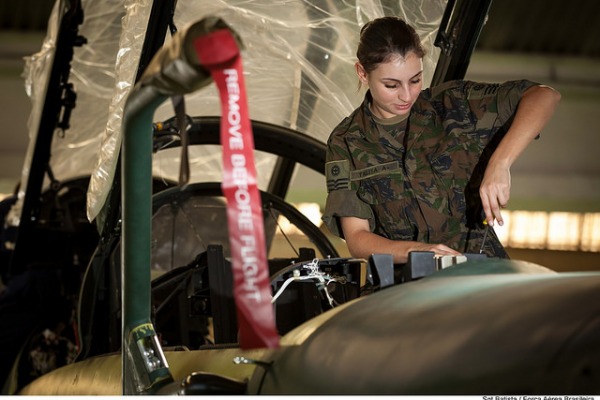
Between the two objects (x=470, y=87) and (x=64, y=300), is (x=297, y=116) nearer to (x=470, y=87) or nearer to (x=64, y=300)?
(x=470, y=87)

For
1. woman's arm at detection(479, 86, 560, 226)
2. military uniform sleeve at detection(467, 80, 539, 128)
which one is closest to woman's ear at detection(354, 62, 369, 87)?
military uniform sleeve at detection(467, 80, 539, 128)

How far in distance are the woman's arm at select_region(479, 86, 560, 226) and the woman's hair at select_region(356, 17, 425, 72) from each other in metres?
0.31

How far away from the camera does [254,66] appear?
11.6 feet

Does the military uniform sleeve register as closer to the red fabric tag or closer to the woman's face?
the woman's face

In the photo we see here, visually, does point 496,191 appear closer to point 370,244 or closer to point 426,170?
point 370,244

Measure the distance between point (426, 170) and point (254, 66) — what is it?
1.10 metres

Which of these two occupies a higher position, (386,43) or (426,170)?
(386,43)

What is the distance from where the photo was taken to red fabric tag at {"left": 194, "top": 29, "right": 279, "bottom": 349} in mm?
1186

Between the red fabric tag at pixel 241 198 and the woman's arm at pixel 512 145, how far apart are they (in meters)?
1.00

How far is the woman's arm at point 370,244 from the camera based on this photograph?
2.25 meters

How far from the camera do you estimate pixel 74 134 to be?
4238 mm

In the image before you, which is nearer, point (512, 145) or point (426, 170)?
point (512, 145)

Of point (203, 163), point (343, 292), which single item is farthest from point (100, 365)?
point (203, 163)

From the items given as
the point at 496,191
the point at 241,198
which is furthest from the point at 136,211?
the point at 496,191
